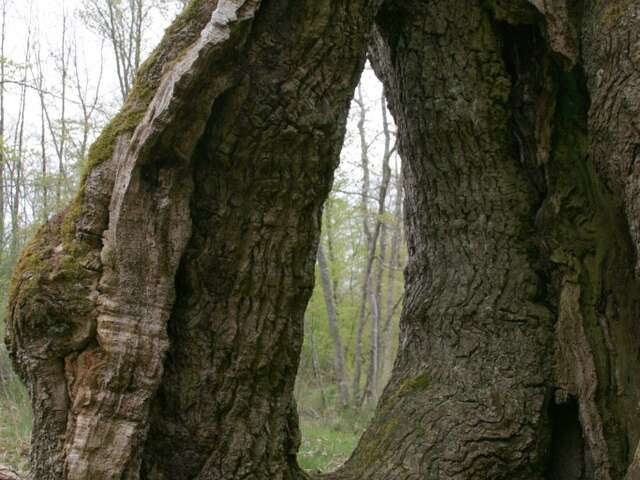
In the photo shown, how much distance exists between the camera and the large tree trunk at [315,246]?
7.13ft

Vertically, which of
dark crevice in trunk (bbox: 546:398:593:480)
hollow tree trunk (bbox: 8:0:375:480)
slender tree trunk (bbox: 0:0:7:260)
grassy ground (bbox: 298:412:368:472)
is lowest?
A: grassy ground (bbox: 298:412:368:472)

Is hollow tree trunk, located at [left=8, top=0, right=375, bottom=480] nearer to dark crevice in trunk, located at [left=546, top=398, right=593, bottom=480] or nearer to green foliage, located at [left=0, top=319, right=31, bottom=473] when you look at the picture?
dark crevice in trunk, located at [left=546, top=398, right=593, bottom=480]

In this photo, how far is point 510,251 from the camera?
3.32 meters

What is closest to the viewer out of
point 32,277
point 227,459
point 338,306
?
point 32,277

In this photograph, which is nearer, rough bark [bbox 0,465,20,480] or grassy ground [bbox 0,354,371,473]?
rough bark [bbox 0,465,20,480]

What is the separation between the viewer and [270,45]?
2.41m

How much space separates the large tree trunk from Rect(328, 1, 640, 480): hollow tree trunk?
1 cm

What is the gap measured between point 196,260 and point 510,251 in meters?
1.66

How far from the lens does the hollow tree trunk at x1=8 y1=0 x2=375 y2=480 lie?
214cm

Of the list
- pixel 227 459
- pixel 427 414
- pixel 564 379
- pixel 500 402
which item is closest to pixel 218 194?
pixel 227 459

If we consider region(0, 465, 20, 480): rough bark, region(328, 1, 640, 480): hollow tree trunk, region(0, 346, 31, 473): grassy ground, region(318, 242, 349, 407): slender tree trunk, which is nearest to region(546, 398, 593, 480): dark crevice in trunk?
region(328, 1, 640, 480): hollow tree trunk

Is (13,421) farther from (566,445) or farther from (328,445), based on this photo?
(566,445)

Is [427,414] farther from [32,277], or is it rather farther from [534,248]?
[32,277]

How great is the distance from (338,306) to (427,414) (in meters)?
20.7
